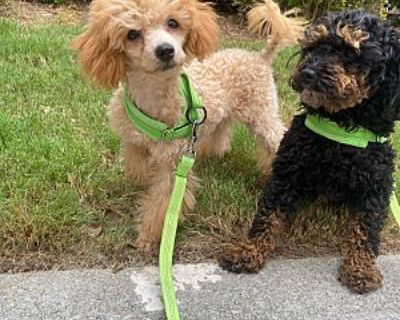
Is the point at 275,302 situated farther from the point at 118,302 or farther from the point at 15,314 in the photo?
the point at 15,314

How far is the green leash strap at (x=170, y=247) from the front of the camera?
2.56 meters

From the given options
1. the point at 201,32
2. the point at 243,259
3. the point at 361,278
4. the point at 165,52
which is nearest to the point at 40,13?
the point at 201,32

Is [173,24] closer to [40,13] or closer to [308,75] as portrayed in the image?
[308,75]

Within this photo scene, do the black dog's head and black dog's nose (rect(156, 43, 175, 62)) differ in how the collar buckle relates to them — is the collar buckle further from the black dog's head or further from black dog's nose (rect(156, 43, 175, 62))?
the black dog's head

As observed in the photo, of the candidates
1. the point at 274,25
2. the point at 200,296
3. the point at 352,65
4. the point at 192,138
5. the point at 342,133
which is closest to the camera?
the point at 352,65

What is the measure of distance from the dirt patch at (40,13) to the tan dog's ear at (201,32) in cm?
327

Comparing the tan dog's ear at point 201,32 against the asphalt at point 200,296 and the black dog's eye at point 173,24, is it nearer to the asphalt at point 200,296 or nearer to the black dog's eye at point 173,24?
the black dog's eye at point 173,24

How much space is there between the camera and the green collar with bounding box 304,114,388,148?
2.89 meters

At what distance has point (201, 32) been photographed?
121 inches

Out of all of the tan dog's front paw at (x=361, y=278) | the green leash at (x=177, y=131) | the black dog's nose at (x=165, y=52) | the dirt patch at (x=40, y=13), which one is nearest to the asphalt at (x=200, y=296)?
the tan dog's front paw at (x=361, y=278)

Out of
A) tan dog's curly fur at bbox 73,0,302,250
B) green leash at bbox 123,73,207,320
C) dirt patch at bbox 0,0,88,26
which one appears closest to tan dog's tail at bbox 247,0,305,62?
tan dog's curly fur at bbox 73,0,302,250

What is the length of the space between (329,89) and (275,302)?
943 mm

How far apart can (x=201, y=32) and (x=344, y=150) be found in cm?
87

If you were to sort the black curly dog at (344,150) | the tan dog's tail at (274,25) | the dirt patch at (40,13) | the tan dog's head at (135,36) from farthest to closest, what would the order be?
the dirt patch at (40,13) → the tan dog's tail at (274,25) → the tan dog's head at (135,36) → the black curly dog at (344,150)
